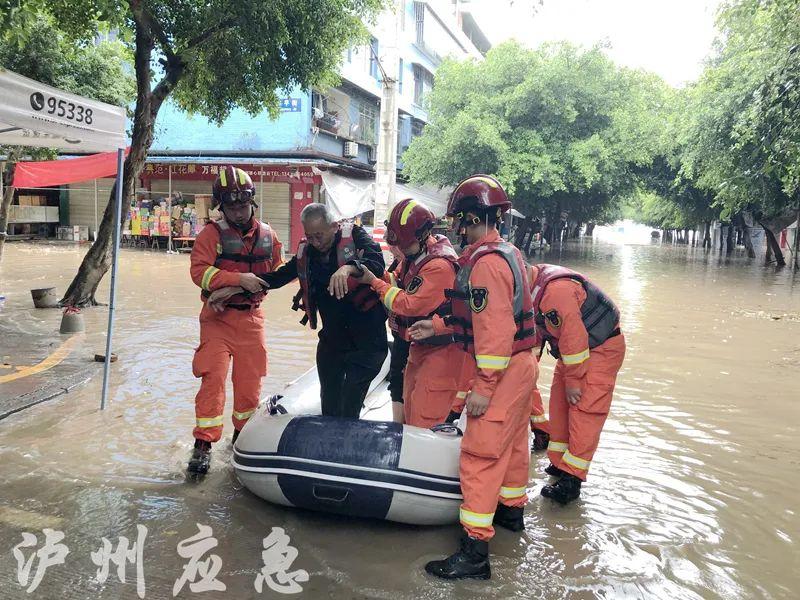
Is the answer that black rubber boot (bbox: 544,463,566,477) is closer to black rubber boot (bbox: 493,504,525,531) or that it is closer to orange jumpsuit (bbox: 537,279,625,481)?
Result: orange jumpsuit (bbox: 537,279,625,481)

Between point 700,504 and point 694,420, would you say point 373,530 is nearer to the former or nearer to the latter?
point 700,504

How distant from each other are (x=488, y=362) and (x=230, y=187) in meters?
2.03

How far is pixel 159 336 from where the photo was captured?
28.2 ft

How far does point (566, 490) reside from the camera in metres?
3.97

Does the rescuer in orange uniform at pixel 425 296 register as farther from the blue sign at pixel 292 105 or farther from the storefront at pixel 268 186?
the blue sign at pixel 292 105

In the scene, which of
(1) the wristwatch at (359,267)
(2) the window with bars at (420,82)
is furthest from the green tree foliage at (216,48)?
(2) the window with bars at (420,82)

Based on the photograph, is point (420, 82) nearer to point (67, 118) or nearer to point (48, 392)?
point (67, 118)

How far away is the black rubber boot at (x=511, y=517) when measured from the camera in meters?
3.55

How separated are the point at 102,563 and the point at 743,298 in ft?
50.0

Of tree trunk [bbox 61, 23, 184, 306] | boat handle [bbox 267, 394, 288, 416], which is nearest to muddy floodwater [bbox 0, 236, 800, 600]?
boat handle [bbox 267, 394, 288, 416]

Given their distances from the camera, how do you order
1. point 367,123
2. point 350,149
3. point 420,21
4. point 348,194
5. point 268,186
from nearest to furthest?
point 348,194 → point 268,186 → point 350,149 → point 367,123 → point 420,21

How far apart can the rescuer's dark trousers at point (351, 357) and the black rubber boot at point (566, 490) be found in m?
1.31

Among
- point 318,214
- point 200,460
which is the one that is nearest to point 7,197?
point 200,460

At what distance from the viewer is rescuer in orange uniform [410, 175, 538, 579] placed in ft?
9.98
